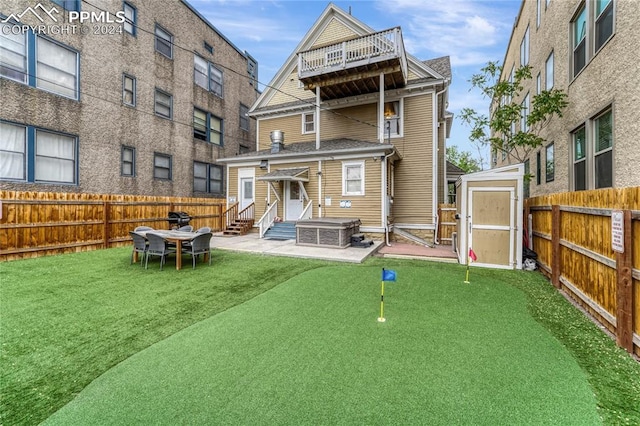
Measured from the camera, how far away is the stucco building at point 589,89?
559 cm

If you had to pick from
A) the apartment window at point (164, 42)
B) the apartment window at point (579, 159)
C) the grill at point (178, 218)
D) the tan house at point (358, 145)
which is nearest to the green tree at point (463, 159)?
the tan house at point (358, 145)

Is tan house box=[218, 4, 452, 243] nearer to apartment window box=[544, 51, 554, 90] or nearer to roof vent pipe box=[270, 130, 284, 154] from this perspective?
roof vent pipe box=[270, 130, 284, 154]

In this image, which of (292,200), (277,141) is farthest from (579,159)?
(277,141)

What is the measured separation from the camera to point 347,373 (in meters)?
2.55

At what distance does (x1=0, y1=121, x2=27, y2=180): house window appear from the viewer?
939 centimetres

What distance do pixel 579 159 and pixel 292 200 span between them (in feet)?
32.3

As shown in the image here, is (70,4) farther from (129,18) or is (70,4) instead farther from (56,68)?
(56,68)

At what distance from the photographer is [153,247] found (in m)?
6.51

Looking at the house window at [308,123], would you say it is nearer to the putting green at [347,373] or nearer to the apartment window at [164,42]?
the apartment window at [164,42]

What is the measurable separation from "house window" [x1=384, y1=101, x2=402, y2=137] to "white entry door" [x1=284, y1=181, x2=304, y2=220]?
4802 mm

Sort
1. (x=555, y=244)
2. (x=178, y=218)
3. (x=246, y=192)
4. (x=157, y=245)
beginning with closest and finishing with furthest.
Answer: (x=555, y=244), (x=157, y=245), (x=178, y=218), (x=246, y=192)

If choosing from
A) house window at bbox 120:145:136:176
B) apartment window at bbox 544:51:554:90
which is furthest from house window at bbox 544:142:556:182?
house window at bbox 120:145:136:176

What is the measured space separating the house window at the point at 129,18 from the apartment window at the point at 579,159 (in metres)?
18.0

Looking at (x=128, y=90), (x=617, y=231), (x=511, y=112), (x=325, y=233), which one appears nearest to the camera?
(x=617, y=231)
